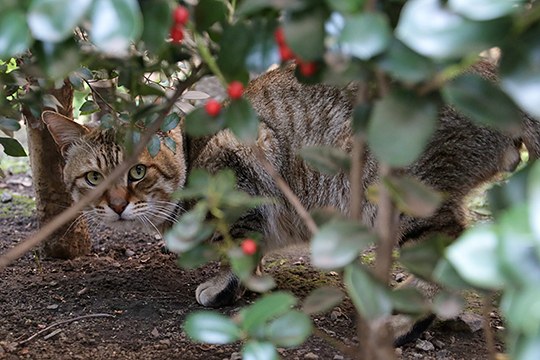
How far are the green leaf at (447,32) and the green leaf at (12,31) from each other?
1.30ft

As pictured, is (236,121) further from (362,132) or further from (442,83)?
(442,83)

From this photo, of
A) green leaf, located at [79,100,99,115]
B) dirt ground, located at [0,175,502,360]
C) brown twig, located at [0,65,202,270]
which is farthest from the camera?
green leaf, located at [79,100,99,115]

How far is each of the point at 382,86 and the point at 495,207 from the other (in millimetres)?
188

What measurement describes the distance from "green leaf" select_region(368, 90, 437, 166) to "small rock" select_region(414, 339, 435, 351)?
4.85ft

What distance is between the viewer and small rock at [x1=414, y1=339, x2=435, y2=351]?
200 centimetres

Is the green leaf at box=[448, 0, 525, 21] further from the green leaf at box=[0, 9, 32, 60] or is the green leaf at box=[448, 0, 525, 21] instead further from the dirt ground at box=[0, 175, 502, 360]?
the dirt ground at box=[0, 175, 502, 360]

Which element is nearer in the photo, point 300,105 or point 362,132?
point 362,132

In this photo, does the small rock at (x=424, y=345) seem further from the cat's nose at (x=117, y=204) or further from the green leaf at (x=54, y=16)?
the green leaf at (x=54, y=16)

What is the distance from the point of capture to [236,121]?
821mm

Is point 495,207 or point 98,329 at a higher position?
point 495,207

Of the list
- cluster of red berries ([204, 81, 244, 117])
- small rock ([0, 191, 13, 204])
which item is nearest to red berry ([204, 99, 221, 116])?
cluster of red berries ([204, 81, 244, 117])

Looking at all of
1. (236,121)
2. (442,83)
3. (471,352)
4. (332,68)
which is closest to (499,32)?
(442,83)

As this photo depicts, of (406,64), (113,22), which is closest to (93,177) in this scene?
(113,22)

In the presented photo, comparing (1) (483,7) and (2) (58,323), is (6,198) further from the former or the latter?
(1) (483,7)
